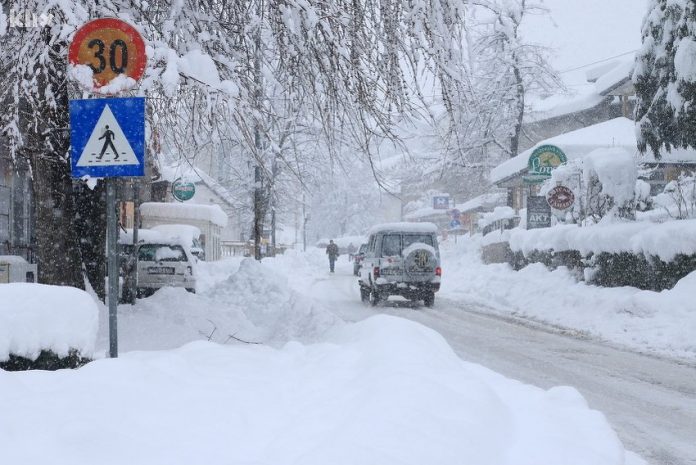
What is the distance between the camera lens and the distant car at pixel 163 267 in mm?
17469

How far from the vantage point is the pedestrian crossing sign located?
18.4ft

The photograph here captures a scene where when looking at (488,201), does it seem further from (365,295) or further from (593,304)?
(593,304)

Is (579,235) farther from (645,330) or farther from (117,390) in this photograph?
(117,390)

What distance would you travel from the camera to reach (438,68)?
7.34 m

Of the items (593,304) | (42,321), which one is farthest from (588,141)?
(42,321)

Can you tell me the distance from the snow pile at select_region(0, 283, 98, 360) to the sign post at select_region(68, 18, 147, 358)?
974 mm

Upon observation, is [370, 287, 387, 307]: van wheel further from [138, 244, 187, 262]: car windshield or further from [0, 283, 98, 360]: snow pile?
[0, 283, 98, 360]: snow pile

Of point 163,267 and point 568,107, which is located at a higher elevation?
point 568,107

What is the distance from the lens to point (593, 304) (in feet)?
48.2

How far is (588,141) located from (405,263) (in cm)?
1199

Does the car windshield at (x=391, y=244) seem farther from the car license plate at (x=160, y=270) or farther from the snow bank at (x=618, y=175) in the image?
the car license plate at (x=160, y=270)

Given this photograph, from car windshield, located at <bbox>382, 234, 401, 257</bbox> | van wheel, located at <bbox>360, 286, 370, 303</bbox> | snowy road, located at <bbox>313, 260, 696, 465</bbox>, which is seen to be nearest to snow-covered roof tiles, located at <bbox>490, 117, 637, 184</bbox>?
car windshield, located at <bbox>382, 234, 401, 257</bbox>

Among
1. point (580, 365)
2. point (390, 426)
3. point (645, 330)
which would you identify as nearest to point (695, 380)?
point (580, 365)

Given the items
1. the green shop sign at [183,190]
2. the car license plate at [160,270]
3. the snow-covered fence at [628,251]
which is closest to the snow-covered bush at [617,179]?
the snow-covered fence at [628,251]
